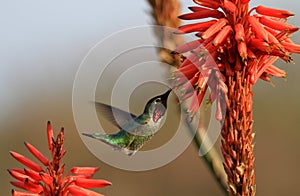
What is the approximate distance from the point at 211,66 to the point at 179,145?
69 centimetres

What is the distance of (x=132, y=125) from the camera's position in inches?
134

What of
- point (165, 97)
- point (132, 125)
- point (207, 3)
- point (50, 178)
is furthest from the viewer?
point (132, 125)

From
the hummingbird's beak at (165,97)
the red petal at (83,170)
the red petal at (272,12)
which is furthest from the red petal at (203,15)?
the red petal at (83,170)

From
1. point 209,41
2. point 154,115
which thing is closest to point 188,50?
point 209,41

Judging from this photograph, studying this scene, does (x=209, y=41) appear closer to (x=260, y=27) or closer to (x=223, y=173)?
(x=260, y=27)

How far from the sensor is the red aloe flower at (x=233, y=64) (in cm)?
273

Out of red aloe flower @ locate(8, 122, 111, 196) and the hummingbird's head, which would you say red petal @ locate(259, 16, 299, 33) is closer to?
the hummingbird's head

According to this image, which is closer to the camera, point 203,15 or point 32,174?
point 32,174

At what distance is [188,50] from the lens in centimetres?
276

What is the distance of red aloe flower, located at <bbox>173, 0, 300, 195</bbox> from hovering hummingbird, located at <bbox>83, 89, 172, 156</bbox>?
40cm

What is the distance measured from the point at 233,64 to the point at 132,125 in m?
0.76

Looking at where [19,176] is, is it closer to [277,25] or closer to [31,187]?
[31,187]

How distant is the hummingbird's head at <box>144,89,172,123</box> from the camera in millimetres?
3084

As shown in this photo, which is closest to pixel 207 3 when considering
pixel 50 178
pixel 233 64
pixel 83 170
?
pixel 233 64
